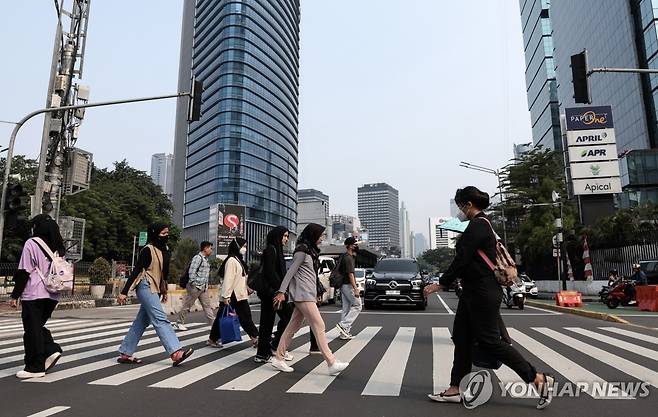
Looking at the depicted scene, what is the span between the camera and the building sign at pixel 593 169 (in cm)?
2939

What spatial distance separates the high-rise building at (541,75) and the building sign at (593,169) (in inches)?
1876

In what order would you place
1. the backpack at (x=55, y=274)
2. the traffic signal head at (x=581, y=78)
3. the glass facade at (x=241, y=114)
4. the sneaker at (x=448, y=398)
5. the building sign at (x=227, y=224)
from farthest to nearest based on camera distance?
the glass facade at (x=241, y=114)
the building sign at (x=227, y=224)
the traffic signal head at (x=581, y=78)
the backpack at (x=55, y=274)
the sneaker at (x=448, y=398)

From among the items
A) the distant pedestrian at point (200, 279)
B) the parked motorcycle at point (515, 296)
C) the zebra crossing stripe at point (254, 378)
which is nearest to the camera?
the zebra crossing stripe at point (254, 378)

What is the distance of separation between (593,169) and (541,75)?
64847 millimetres

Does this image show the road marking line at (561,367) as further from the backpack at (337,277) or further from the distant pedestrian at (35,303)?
the distant pedestrian at (35,303)

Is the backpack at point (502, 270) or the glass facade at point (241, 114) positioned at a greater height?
the glass facade at point (241, 114)

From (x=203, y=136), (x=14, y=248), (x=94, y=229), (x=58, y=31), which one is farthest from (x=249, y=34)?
(x=58, y=31)

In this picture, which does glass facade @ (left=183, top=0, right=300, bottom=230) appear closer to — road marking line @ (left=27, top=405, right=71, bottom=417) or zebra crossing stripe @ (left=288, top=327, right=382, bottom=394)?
zebra crossing stripe @ (left=288, top=327, right=382, bottom=394)

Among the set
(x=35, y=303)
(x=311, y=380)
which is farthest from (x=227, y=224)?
(x=311, y=380)

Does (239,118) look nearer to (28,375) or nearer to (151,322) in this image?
(151,322)

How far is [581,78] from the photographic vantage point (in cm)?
1074

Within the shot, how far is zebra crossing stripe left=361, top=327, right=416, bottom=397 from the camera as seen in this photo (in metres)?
4.49

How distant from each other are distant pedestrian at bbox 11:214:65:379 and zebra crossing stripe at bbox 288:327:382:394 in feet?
9.38

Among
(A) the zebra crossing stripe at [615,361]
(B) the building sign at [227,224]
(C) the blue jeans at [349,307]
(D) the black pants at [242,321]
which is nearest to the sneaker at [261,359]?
(D) the black pants at [242,321]
